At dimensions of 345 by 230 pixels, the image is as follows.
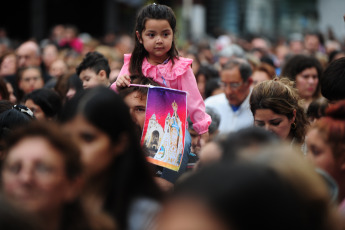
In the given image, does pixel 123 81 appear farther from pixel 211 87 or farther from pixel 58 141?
pixel 211 87

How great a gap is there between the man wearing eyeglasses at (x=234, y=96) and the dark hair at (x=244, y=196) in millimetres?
6096

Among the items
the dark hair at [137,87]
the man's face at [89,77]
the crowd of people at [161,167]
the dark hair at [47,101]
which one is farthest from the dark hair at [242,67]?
the dark hair at [137,87]

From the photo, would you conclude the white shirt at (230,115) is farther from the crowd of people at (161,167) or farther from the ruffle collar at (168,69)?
the ruffle collar at (168,69)

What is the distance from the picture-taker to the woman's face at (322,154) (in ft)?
11.0

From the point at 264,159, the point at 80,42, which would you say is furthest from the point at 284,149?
the point at 80,42

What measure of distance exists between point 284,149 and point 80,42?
15811 millimetres

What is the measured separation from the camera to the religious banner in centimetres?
516

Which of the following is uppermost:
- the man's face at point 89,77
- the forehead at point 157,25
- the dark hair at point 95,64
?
the forehead at point 157,25

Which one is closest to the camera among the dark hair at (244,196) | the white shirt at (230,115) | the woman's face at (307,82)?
the dark hair at (244,196)

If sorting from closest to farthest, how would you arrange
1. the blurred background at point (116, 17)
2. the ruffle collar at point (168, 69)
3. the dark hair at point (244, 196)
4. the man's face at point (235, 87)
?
the dark hair at point (244, 196) < the ruffle collar at point (168, 69) < the man's face at point (235, 87) < the blurred background at point (116, 17)

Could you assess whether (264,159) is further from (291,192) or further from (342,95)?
(342,95)

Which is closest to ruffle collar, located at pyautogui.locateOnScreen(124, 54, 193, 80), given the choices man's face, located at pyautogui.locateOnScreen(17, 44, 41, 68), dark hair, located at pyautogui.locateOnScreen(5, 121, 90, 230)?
dark hair, located at pyautogui.locateOnScreen(5, 121, 90, 230)

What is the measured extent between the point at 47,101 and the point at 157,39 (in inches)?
88.9

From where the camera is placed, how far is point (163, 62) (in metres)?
5.59
